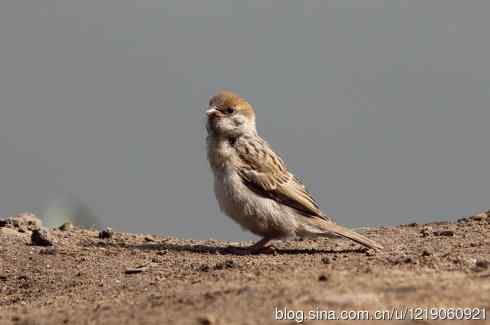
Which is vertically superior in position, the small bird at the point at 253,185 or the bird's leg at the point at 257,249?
the small bird at the point at 253,185

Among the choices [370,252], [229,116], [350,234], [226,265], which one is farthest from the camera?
[229,116]

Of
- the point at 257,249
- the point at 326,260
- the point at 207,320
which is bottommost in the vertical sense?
the point at 207,320

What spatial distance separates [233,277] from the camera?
25.4ft

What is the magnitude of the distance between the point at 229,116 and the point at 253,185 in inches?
32.9

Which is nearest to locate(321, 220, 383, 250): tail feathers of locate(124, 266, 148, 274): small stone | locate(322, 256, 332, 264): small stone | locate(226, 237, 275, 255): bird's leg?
locate(226, 237, 275, 255): bird's leg

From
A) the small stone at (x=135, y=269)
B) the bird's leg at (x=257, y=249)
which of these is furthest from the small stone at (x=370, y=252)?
the small stone at (x=135, y=269)

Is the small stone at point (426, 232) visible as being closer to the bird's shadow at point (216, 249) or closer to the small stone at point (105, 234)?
the bird's shadow at point (216, 249)

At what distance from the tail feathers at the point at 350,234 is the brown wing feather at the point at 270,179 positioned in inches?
6.2

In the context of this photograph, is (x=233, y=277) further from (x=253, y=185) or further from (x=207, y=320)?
(x=253, y=185)

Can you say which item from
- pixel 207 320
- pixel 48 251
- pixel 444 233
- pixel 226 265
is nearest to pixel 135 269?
pixel 226 265

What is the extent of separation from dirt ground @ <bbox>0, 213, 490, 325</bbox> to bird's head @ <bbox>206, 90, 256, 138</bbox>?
4.11 ft

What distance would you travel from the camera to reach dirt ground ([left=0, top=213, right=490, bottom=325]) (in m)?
6.26

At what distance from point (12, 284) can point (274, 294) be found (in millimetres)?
3631

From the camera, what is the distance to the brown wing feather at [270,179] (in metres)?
10.3
